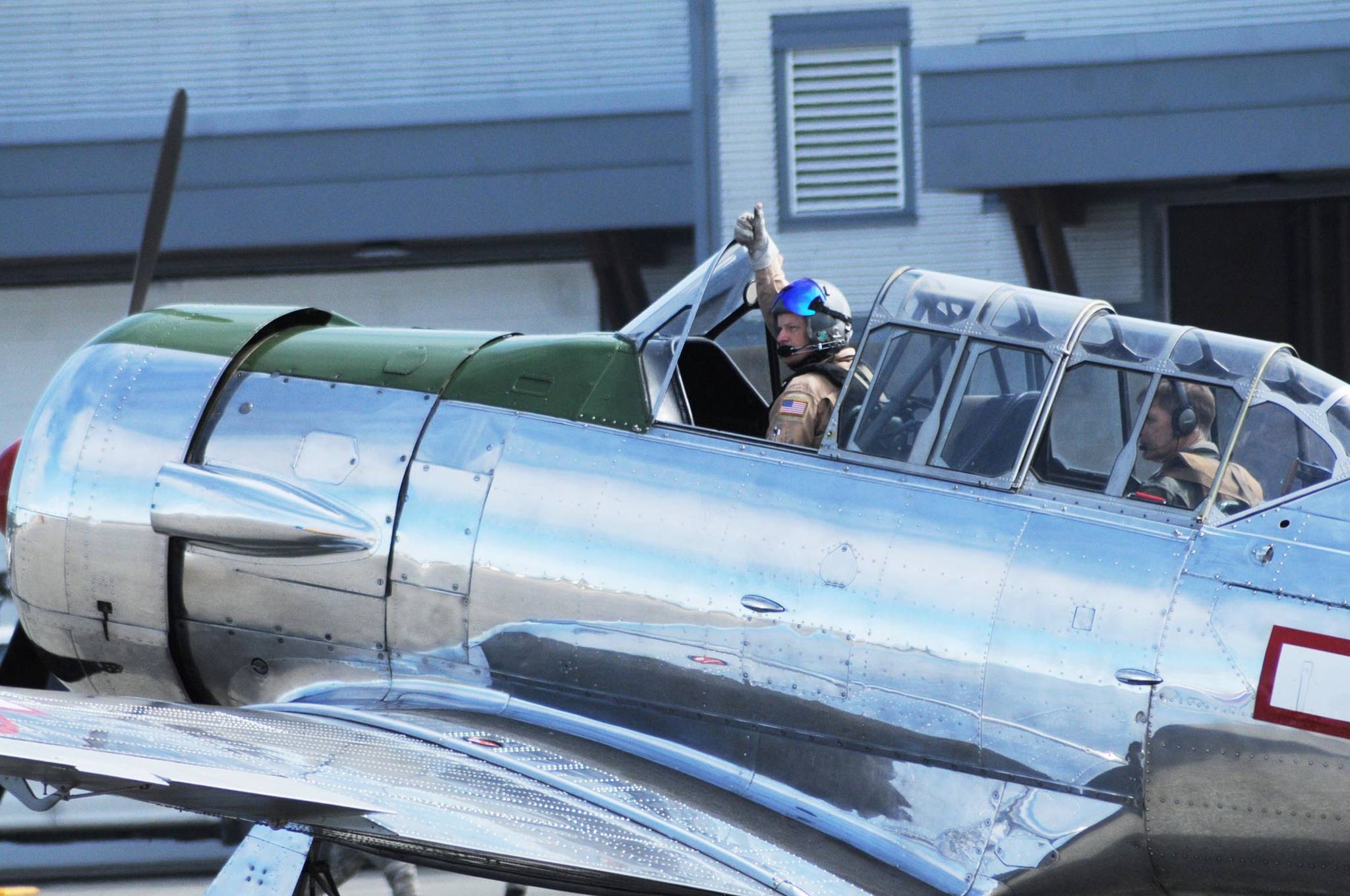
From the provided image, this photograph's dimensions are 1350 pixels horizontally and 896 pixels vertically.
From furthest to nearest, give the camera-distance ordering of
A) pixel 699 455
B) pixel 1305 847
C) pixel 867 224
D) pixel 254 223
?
pixel 254 223 → pixel 867 224 → pixel 699 455 → pixel 1305 847

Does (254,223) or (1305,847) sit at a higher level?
(254,223)

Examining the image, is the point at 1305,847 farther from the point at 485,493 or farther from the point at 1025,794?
the point at 485,493

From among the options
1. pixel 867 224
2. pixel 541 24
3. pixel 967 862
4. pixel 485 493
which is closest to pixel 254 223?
pixel 541 24

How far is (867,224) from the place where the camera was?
12547 mm

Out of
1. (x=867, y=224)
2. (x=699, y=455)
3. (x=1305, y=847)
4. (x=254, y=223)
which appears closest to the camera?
(x=1305, y=847)

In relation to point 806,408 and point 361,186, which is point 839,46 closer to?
point 361,186

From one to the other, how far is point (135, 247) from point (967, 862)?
11.3 meters

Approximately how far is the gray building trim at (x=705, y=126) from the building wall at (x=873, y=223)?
0.15 ft

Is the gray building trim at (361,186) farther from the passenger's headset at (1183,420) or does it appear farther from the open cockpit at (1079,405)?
the passenger's headset at (1183,420)

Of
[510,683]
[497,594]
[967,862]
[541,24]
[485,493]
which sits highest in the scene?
[541,24]

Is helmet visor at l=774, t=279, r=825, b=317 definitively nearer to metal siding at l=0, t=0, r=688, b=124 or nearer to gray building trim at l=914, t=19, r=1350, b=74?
gray building trim at l=914, t=19, r=1350, b=74

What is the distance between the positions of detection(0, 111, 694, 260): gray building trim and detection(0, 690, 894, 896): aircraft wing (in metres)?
8.95

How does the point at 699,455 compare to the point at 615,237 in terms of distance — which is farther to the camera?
the point at 615,237

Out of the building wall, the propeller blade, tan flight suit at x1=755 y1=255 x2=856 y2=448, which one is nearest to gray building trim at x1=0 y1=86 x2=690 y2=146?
the building wall
